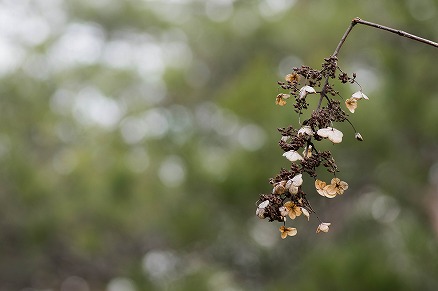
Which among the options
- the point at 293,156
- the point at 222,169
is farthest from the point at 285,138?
the point at 222,169

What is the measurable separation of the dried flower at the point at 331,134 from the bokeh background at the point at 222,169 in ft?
7.17

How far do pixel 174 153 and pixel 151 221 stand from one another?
1.30ft

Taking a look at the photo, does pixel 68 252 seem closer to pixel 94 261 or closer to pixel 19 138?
pixel 94 261

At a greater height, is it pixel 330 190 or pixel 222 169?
pixel 222 169

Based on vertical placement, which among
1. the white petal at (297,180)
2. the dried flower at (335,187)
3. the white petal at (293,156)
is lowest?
the white petal at (297,180)

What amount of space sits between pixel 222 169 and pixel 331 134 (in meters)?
2.57

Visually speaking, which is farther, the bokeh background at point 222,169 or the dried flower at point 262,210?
the bokeh background at point 222,169

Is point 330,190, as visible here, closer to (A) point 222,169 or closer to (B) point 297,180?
(B) point 297,180

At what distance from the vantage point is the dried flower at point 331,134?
0.98m

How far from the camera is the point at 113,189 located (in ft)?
12.7

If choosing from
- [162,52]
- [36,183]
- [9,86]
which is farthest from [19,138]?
[162,52]

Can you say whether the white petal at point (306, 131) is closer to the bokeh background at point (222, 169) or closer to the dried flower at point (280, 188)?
the dried flower at point (280, 188)

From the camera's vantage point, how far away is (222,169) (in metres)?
3.55

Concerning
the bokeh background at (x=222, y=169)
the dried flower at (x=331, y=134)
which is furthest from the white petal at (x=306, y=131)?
the bokeh background at (x=222, y=169)
